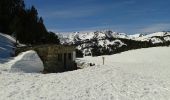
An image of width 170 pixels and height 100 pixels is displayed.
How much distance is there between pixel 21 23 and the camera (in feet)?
179

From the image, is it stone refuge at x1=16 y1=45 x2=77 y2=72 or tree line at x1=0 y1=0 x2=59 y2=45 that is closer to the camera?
stone refuge at x1=16 y1=45 x2=77 y2=72

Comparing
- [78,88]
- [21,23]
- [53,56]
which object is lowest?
[78,88]

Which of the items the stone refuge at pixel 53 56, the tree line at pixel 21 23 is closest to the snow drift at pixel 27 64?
the stone refuge at pixel 53 56

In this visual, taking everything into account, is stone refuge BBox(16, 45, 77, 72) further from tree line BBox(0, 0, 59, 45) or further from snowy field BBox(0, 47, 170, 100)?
tree line BBox(0, 0, 59, 45)

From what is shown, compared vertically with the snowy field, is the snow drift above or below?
above

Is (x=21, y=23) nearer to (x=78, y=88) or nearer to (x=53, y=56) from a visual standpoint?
(x=53, y=56)

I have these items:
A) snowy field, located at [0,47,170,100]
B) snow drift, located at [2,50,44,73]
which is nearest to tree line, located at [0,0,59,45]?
snow drift, located at [2,50,44,73]

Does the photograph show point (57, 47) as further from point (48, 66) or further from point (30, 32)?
point (30, 32)

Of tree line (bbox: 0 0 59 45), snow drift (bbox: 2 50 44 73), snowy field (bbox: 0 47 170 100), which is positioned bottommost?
snowy field (bbox: 0 47 170 100)

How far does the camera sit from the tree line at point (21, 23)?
55.0 m

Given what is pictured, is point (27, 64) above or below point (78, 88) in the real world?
above

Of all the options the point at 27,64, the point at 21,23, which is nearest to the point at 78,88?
the point at 27,64

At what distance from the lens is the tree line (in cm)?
5505

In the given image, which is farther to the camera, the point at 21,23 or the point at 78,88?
the point at 21,23
